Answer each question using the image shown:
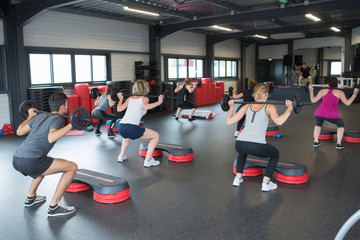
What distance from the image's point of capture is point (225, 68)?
16.8 meters

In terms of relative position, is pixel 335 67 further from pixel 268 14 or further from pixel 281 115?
pixel 281 115

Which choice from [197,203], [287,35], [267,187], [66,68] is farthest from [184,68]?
[197,203]

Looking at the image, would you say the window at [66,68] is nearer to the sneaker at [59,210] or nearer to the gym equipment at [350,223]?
the sneaker at [59,210]

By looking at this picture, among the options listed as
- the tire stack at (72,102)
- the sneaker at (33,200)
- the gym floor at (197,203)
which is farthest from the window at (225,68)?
the sneaker at (33,200)

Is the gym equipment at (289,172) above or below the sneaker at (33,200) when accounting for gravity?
above

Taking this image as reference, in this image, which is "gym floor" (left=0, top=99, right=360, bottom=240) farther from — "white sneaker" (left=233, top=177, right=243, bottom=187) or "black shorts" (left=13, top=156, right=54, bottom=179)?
"black shorts" (left=13, top=156, right=54, bottom=179)

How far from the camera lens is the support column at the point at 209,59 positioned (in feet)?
48.2

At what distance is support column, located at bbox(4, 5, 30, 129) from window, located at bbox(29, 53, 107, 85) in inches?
26.5

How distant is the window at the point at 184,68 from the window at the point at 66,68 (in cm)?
349

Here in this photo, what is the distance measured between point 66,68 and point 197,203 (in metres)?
6.95

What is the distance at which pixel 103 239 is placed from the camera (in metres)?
2.69

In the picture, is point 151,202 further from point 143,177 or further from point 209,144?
point 209,144

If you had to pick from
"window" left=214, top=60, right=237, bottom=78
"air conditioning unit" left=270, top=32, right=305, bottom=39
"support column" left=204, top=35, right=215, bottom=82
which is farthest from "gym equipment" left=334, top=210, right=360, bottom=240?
"air conditioning unit" left=270, top=32, right=305, bottom=39

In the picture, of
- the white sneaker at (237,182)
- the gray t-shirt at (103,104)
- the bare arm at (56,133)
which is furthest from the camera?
the gray t-shirt at (103,104)
